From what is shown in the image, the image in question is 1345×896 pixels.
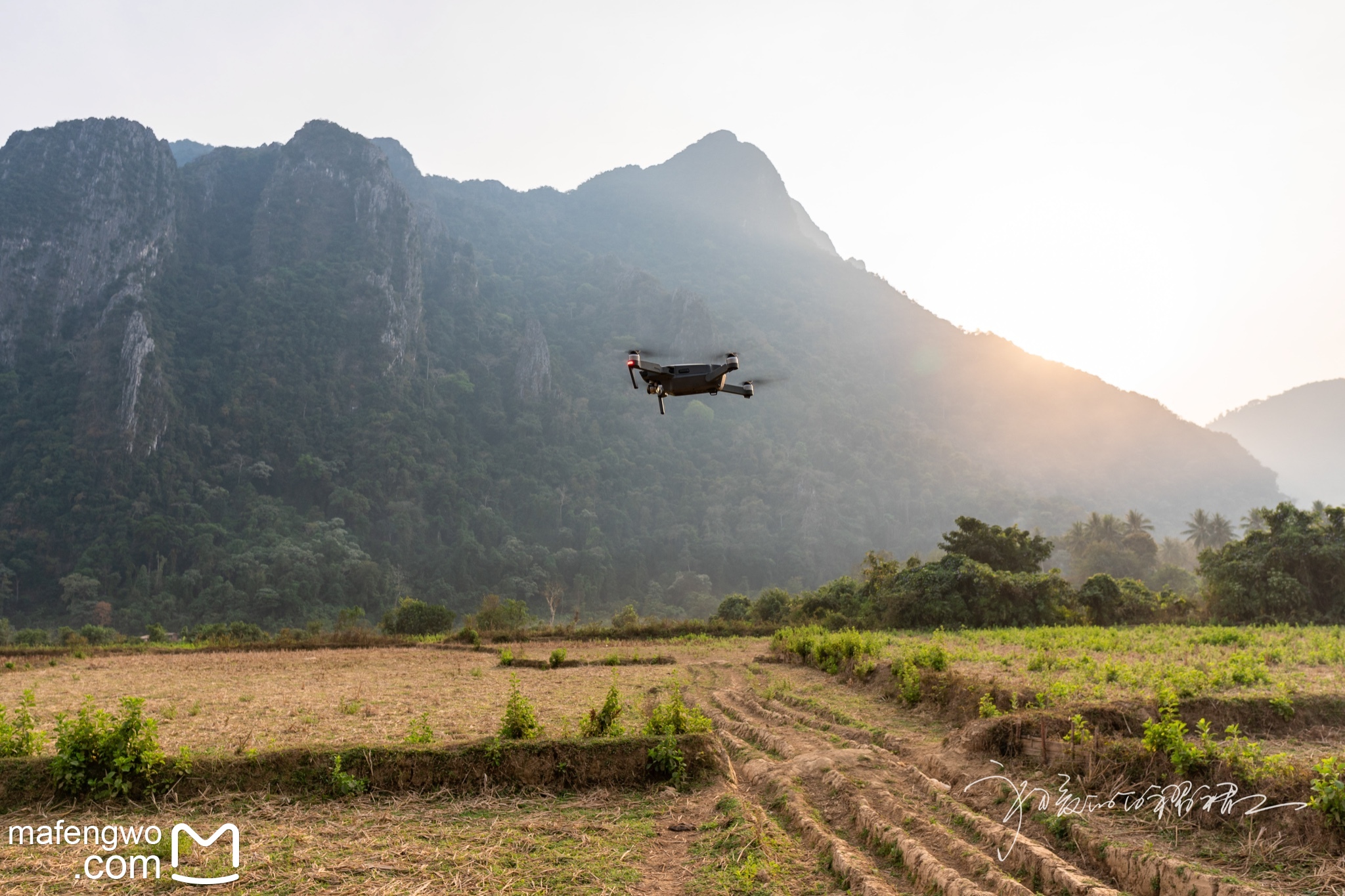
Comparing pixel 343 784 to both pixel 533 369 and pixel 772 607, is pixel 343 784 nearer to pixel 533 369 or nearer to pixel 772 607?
pixel 772 607

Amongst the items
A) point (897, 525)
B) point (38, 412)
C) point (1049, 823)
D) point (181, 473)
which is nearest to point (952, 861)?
point (1049, 823)

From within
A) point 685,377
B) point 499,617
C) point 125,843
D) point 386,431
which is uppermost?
point 386,431

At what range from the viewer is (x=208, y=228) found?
16188cm

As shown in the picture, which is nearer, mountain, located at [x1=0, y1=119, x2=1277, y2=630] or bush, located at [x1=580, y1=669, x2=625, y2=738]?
bush, located at [x1=580, y1=669, x2=625, y2=738]

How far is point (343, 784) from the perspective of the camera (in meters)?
10.3

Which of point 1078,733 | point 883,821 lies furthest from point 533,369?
point 883,821

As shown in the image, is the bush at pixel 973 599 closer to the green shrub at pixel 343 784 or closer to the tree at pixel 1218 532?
the green shrub at pixel 343 784

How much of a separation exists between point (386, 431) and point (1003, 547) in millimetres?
118115

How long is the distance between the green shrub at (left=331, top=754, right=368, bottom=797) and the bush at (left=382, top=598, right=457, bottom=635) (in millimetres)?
41419

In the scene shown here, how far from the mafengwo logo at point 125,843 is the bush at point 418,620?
4211cm

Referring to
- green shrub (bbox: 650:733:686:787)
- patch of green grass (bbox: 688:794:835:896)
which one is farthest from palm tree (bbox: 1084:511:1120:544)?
patch of green grass (bbox: 688:794:835:896)

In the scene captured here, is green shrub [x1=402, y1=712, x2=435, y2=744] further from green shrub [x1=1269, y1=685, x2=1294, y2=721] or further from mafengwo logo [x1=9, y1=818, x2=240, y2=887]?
green shrub [x1=1269, y1=685, x2=1294, y2=721]

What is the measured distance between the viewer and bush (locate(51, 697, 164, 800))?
9859mm

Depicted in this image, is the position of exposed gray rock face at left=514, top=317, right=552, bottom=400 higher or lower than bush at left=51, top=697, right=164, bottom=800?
higher
